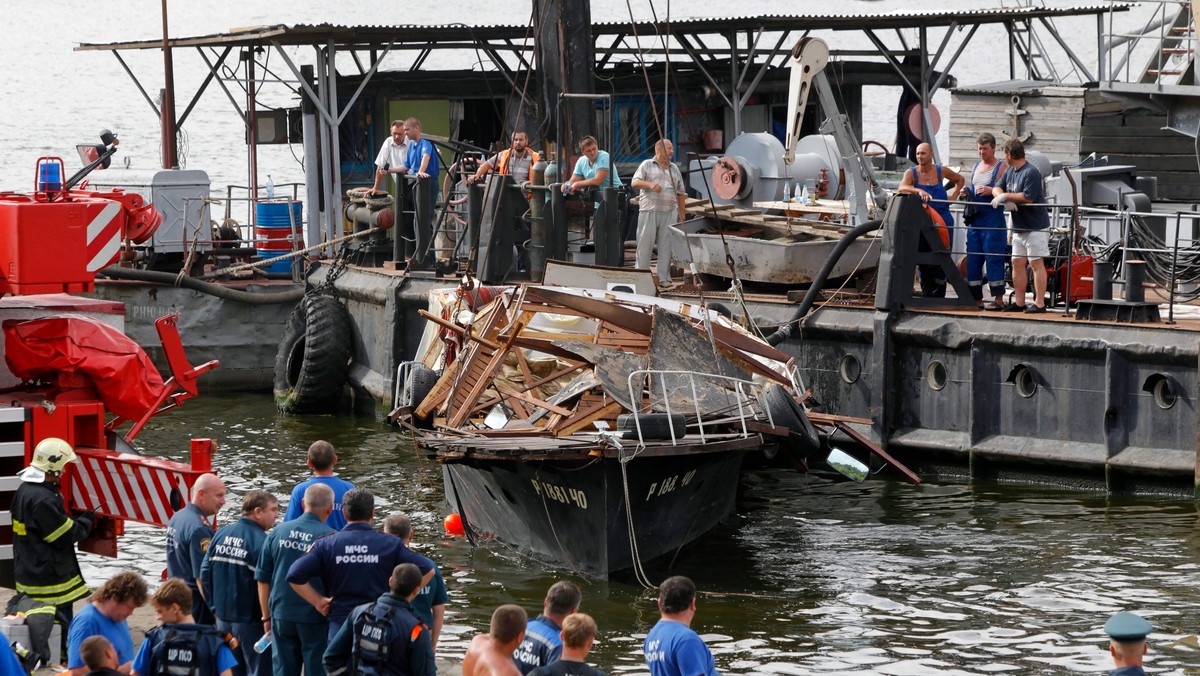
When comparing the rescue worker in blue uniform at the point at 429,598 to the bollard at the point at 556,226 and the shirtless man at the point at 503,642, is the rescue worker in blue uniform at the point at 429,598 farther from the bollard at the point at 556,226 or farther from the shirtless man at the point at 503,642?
the bollard at the point at 556,226

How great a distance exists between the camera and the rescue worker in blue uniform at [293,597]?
29.2 ft

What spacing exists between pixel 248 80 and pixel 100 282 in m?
4.09

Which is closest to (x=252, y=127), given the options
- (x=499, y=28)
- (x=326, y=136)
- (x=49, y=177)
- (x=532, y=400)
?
(x=326, y=136)

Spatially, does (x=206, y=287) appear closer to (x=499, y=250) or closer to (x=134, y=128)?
(x=499, y=250)

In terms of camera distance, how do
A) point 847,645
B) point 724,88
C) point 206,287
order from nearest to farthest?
point 847,645 < point 206,287 < point 724,88

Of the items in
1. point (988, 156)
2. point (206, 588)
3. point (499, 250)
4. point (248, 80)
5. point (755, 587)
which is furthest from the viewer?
point (248, 80)

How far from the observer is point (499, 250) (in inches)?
803

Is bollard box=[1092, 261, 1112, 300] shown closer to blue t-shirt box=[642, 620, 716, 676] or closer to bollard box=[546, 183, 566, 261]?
bollard box=[546, 183, 566, 261]

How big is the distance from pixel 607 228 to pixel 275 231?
7637 millimetres

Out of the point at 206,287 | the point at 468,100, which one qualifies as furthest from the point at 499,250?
the point at 468,100

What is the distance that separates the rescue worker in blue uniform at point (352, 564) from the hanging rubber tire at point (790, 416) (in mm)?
6242

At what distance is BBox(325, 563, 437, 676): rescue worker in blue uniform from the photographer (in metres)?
7.88

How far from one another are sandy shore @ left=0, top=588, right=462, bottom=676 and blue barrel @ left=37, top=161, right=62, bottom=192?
272 cm

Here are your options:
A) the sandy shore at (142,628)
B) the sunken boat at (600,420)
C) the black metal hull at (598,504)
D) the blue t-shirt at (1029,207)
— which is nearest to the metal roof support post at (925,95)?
the blue t-shirt at (1029,207)
